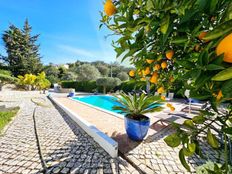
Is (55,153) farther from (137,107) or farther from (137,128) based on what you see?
(137,107)

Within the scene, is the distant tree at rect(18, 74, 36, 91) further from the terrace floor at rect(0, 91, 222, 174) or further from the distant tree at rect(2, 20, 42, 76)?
the terrace floor at rect(0, 91, 222, 174)

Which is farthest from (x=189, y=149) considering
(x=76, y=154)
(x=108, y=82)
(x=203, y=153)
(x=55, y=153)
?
(x=108, y=82)

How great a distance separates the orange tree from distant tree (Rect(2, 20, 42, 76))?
3621 cm

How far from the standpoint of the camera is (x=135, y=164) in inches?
132

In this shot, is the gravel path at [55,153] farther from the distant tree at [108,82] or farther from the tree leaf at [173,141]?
the distant tree at [108,82]

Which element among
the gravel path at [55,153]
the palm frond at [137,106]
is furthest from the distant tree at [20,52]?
the palm frond at [137,106]

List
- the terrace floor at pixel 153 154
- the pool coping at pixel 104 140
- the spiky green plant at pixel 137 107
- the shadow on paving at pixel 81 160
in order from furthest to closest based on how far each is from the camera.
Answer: the spiky green plant at pixel 137 107, the pool coping at pixel 104 140, the terrace floor at pixel 153 154, the shadow on paving at pixel 81 160

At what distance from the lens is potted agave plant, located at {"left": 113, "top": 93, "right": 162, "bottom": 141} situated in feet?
14.4

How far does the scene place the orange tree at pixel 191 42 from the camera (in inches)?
18.4

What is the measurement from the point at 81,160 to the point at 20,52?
37428 mm

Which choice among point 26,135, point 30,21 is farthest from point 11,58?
point 26,135

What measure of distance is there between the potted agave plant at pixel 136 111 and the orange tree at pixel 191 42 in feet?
11.5

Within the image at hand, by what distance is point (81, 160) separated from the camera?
3443 millimetres

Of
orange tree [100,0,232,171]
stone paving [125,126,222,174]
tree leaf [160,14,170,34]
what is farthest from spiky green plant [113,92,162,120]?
tree leaf [160,14,170,34]
